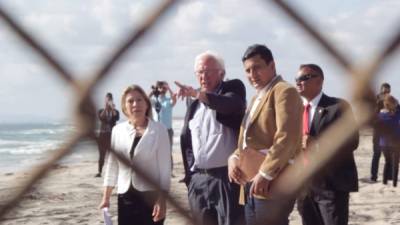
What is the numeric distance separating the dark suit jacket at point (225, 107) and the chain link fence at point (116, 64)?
69.4 inches

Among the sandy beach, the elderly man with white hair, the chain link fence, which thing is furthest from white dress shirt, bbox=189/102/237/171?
the chain link fence

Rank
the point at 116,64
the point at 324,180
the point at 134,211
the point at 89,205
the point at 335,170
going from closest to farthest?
the point at 116,64
the point at 335,170
the point at 324,180
the point at 134,211
the point at 89,205

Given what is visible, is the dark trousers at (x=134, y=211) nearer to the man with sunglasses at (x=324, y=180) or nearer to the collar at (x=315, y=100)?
the man with sunglasses at (x=324, y=180)

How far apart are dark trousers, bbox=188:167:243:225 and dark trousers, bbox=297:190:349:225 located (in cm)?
33

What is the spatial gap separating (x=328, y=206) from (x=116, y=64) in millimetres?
2296

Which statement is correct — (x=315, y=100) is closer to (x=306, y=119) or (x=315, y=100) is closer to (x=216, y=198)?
(x=306, y=119)

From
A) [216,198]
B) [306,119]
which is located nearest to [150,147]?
[216,198]

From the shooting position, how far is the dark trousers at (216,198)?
3.10 metres

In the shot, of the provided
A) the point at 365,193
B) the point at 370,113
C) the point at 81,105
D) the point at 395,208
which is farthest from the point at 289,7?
the point at 365,193

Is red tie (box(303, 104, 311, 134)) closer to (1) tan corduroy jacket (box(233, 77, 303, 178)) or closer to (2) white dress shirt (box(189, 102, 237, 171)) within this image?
(2) white dress shirt (box(189, 102, 237, 171))

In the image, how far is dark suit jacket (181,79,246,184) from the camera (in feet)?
9.36

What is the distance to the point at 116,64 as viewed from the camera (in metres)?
0.93

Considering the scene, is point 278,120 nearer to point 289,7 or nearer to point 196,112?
point 196,112

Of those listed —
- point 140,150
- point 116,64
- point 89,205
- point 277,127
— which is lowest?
point 89,205
